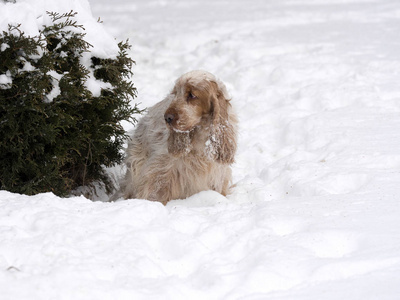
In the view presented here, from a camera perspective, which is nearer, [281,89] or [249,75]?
[281,89]

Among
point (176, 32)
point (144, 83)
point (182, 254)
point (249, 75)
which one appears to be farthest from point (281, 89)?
point (182, 254)

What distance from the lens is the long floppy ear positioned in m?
4.93

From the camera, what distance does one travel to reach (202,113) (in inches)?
193

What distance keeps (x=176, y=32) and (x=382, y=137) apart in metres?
6.31

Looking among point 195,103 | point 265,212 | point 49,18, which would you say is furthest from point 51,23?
point 265,212

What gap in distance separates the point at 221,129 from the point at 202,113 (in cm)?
25

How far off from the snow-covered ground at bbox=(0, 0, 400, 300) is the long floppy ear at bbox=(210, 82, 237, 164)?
1.40 feet

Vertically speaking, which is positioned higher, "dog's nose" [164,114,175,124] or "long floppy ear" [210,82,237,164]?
"dog's nose" [164,114,175,124]

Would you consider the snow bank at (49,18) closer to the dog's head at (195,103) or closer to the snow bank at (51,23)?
the snow bank at (51,23)

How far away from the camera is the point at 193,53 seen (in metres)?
10.2

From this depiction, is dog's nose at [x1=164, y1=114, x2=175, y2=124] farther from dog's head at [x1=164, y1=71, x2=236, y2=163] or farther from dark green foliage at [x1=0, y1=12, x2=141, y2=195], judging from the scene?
dark green foliage at [x1=0, y1=12, x2=141, y2=195]

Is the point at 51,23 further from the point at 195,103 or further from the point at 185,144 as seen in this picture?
the point at 185,144

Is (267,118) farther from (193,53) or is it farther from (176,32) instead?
(176,32)

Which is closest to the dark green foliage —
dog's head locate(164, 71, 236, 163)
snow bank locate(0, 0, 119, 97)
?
snow bank locate(0, 0, 119, 97)
